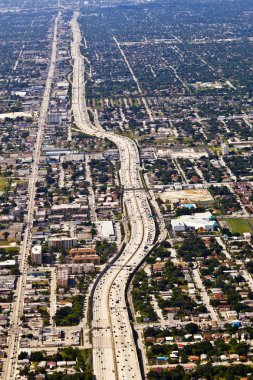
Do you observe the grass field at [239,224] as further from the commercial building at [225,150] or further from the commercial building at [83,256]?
the commercial building at [225,150]

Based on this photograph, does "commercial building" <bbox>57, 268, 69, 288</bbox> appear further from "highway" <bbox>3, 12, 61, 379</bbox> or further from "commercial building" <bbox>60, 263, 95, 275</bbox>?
"highway" <bbox>3, 12, 61, 379</bbox>

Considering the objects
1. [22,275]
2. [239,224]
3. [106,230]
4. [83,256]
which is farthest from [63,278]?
[239,224]

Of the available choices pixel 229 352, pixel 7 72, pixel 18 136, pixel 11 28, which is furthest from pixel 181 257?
pixel 11 28

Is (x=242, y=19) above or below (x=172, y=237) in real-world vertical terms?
below

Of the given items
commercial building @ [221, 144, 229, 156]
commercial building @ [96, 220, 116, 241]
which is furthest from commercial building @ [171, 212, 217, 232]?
commercial building @ [221, 144, 229, 156]

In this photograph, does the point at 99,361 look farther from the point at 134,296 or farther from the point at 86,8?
the point at 86,8

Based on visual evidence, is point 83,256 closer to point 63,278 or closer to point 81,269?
point 81,269
